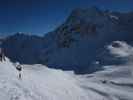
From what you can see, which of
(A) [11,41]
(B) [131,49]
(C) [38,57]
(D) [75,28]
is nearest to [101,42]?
(B) [131,49]

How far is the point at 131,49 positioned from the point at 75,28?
59.8 metres

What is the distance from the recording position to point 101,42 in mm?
106250

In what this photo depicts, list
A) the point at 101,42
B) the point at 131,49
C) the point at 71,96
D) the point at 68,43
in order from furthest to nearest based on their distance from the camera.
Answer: the point at 68,43 → the point at 101,42 → the point at 131,49 → the point at 71,96

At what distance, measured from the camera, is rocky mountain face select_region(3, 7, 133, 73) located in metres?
101

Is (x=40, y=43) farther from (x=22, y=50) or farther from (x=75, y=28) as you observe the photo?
(x=75, y=28)

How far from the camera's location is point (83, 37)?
122m

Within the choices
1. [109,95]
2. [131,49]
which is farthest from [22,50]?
[109,95]

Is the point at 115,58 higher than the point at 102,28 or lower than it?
lower

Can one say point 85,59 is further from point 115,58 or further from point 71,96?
point 71,96

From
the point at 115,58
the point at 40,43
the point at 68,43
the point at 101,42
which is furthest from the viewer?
the point at 40,43

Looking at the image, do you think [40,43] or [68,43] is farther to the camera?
[40,43]

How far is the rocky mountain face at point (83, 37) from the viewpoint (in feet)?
332

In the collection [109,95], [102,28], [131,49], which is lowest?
[109,95]

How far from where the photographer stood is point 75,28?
446ft
